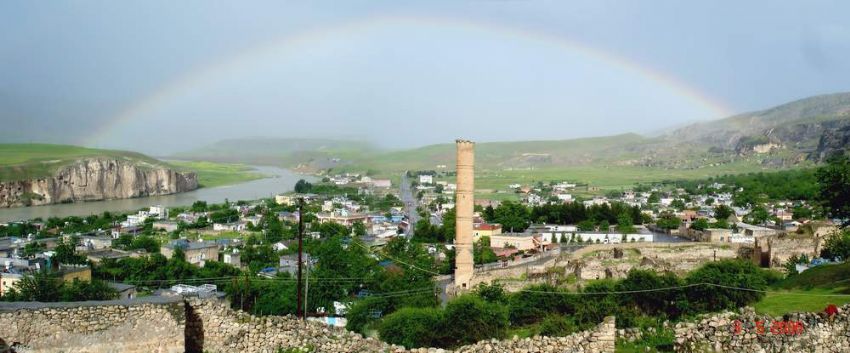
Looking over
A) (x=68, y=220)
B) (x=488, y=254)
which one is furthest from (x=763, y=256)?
(x=68, y=220)

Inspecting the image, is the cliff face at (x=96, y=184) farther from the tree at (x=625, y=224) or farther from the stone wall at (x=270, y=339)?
the stone wall at (x=270, y=339)

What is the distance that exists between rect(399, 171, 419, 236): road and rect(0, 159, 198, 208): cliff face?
1485 inches

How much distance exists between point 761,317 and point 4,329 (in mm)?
8793

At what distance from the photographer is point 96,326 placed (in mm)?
8094

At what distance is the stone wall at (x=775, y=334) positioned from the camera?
859 cm

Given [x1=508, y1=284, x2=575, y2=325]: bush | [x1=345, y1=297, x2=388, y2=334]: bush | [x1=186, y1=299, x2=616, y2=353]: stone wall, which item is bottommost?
[x1=345, y1=297, x2=388, y2=334]: bush

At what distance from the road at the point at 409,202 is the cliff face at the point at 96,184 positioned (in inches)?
1485

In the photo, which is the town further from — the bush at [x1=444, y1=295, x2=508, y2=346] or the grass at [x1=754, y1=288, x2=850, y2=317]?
the bush at [x1=444, y1=295, x2=508, y2=346]

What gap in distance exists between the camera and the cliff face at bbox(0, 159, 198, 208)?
94.8 metres

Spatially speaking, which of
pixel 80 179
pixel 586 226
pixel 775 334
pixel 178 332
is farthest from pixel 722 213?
pixel 80 179

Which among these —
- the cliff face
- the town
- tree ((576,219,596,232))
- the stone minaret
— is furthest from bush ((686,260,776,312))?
the cliff face

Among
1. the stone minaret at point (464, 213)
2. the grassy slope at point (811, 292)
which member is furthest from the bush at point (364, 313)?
the grassy slope at point (811, 292)

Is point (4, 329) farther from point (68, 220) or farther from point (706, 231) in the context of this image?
point (68, 220)

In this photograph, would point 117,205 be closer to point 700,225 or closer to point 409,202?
point 409,202
